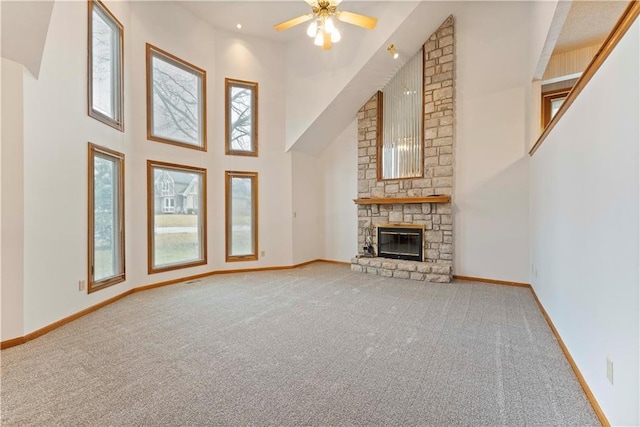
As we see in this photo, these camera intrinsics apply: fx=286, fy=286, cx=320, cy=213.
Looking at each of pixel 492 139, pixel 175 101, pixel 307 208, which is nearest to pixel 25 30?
pixel 175 101

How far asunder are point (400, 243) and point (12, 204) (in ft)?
17.3

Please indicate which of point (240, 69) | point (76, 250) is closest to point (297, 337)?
point (76, 250)

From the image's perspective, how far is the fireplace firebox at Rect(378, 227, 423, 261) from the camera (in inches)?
208

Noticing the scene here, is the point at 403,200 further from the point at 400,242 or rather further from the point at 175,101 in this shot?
the point at 175,101

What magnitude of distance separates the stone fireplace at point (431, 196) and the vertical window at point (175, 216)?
9.93ft

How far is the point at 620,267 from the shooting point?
144 cm

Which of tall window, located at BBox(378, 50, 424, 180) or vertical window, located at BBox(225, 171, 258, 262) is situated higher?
tall window, located at BBox(378, 50, 424, 180)

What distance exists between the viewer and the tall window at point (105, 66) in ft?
11.6

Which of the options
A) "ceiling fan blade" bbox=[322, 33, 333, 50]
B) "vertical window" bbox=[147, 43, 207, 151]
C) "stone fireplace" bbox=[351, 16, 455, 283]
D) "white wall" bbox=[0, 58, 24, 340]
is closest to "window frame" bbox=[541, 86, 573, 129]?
"stone fireplace" bbox=[351, 16, 455, 283]

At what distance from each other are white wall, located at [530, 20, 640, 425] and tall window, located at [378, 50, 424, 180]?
2.81 metres

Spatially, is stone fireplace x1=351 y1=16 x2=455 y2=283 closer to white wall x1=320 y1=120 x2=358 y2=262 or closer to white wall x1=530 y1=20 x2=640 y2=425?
white wall x1=320 y1=120 x2=358 y2=262

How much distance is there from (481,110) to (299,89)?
133 inches

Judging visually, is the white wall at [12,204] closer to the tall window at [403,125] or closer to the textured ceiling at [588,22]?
the tall window at [403,125]

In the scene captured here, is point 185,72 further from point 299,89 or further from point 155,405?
point 155,405
